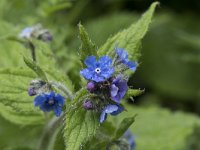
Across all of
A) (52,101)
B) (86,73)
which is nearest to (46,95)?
(52,101)

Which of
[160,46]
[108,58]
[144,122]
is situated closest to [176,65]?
[160,46]

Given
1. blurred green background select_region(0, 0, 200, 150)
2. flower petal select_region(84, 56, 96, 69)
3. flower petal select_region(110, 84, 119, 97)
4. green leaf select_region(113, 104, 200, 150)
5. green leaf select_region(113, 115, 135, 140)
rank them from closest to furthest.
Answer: flower petal select_region(110, 84, 119, 97) → flower petal select_region(84, 56, 96, 69) → green leaf select_region(113, 115, 135, 140) → green leaf select_region(113, 104, 200, 150) → blurred green background select_region(0, 0, 200, 150)

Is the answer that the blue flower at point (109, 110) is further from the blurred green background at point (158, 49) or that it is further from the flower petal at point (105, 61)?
the blurred green background at point (158, 49)

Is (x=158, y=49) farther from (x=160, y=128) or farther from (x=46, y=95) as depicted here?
(x=46, y=95)

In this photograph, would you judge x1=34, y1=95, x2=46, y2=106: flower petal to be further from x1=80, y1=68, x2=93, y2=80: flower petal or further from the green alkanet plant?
x1=80, y1=68, x2=93, y2=80: flower petal

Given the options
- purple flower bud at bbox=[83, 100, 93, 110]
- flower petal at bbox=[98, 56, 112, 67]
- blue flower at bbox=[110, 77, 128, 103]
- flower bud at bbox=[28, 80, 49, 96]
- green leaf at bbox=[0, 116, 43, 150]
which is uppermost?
flower petal at bbox=[98, 56, 112, 67]

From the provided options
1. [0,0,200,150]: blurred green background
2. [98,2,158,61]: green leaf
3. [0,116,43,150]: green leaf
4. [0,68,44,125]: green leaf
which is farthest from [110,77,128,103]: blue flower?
[0,0,200,150]: blurred green background

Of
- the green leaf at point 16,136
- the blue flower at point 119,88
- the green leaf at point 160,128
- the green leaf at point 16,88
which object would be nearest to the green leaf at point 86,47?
the blue flower at point 119,88

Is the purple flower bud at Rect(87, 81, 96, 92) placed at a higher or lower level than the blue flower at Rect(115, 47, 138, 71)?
lower
